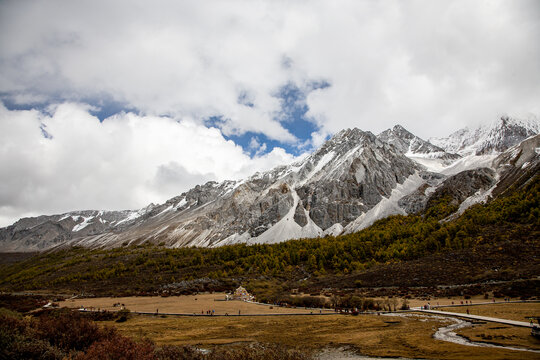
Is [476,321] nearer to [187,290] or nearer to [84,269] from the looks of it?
[187,290]

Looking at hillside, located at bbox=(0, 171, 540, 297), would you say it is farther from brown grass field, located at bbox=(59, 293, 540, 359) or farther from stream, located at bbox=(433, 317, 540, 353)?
brown grass field, located at bbox=(59, 293, 540, 359)

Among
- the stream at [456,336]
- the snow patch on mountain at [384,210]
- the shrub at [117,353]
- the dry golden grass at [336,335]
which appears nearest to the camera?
the shrub at [117,353]

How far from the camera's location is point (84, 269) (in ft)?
403

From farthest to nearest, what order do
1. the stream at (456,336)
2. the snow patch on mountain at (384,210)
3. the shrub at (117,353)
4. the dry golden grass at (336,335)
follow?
the snow patch on mountain at (384,210) < the dry golden grass at (336,335) < the stream at (456,336) < the shrub at (117,353)

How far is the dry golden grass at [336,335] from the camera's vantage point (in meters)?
16.3

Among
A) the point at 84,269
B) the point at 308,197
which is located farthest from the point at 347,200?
the point at 84,269

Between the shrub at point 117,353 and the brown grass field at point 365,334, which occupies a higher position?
the shrub at point 117,353

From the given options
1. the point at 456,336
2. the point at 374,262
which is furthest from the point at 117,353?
the point at 374,262

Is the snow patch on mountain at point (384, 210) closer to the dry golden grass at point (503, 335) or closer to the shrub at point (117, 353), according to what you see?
the dry golden grass at point (503, 335)

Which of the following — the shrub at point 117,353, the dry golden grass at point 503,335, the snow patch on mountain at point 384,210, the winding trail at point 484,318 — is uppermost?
the snow patch on mountain at point 384,210

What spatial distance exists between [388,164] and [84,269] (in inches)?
6980

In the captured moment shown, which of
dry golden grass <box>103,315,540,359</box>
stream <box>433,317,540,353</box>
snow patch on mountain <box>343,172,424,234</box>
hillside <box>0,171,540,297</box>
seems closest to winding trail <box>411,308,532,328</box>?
stream <box>433,317,540,353</box>

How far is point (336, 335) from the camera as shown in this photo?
2375 cm

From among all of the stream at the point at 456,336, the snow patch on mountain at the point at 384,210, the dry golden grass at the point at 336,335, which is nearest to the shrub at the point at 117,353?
the dry golden grass at the point at 336,335
